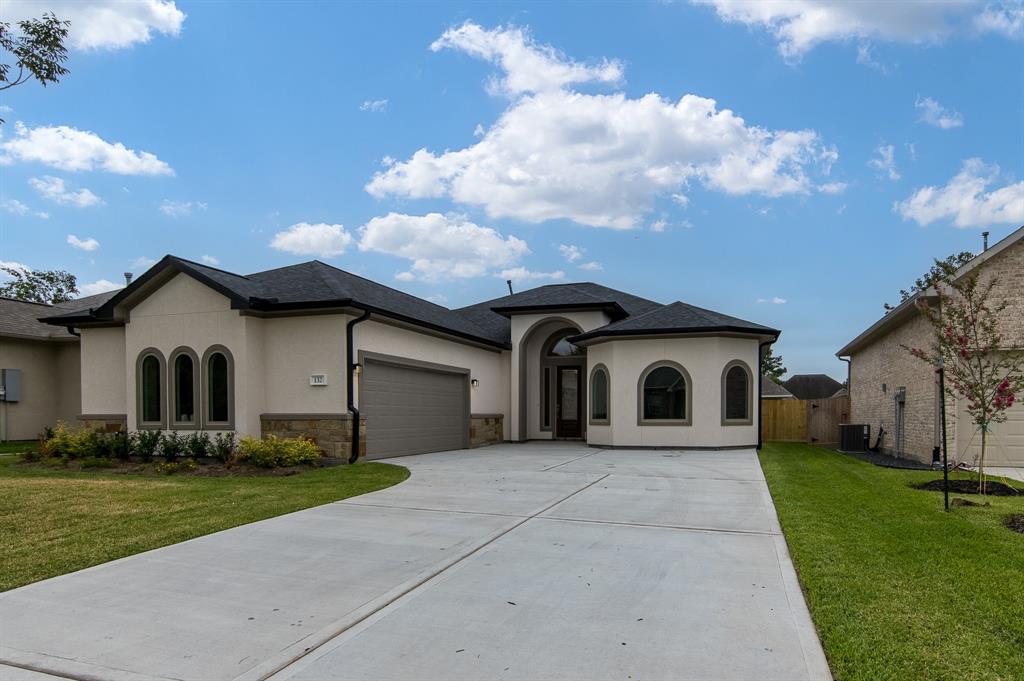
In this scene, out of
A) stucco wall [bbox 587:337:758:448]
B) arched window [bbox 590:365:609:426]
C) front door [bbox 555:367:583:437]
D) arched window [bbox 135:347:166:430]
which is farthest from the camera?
front door [bbox 555:367:583:437]

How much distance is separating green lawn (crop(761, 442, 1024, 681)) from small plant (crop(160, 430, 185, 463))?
36.5ft

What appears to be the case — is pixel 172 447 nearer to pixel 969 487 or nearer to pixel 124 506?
pixel 124 506

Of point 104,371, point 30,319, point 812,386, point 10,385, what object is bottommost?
point 812,386

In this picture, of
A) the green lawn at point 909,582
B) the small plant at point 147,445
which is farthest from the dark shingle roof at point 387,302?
the green lawn at point 909,582

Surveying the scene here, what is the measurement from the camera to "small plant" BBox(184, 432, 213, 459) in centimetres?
1274

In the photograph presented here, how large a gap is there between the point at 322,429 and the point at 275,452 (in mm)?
1222

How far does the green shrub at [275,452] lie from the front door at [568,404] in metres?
10.2

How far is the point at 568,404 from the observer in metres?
21.3

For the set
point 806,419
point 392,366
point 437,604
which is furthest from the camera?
point 806,419

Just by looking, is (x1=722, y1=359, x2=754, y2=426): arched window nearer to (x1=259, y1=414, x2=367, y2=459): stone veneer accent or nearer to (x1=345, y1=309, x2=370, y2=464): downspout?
(x1=259, y1=414, x2=367, y2=459): stone veneer accent

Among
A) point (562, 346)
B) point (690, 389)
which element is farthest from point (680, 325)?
point (562, 346)

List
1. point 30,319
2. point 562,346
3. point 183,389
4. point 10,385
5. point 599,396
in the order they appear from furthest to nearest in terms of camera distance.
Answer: point 562,346 → point 30,319 → point 10,385 → point 599,396 → point 183,389

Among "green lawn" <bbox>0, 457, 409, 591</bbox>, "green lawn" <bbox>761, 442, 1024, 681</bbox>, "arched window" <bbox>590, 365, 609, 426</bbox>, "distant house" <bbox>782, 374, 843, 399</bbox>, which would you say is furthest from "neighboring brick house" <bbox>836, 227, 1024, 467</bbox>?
"distant house" <bbox>782, 374, 843, 399</bbox>

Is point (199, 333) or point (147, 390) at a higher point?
point (199, 333)
